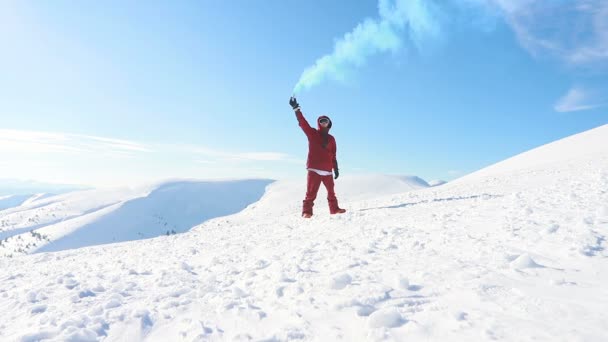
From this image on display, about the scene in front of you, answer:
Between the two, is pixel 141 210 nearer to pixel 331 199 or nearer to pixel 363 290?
pixel 331 199

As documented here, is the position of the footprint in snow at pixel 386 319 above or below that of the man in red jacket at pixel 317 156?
below

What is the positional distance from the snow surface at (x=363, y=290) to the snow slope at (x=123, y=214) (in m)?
56.6

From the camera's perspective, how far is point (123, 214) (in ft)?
227

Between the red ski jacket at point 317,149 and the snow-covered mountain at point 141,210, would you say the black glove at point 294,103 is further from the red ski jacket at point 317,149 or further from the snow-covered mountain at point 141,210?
the snow-covered mountain at point 141,210

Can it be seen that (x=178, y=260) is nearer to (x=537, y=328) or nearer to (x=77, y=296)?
(x=77, y=296)

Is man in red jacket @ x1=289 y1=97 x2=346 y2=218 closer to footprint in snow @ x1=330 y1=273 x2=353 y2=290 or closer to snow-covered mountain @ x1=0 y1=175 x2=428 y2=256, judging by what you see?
footprint in snow @ x1=330 y1=273 x2=353 y2=290

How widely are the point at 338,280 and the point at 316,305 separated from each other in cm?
45

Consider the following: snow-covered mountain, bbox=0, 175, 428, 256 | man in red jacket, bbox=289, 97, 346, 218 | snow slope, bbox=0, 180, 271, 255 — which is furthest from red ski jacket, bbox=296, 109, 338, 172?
snow slope, bbox=0, 180, 271, 255

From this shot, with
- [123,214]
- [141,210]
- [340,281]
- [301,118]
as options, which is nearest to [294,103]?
[301,118]

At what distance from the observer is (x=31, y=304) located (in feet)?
10.6

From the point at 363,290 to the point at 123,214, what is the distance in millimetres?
77116

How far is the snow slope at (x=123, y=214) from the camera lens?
179 ft

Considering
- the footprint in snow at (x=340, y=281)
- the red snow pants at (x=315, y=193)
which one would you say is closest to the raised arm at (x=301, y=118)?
the red snow pants at (x=315, y=193)

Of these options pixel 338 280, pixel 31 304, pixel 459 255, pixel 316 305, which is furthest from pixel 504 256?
pixel 31 304
